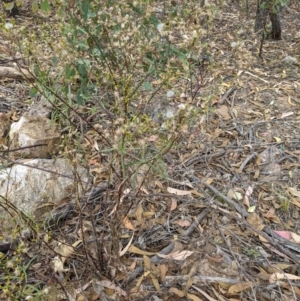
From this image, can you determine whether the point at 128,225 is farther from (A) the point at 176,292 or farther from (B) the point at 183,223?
(A) the point at 176,292

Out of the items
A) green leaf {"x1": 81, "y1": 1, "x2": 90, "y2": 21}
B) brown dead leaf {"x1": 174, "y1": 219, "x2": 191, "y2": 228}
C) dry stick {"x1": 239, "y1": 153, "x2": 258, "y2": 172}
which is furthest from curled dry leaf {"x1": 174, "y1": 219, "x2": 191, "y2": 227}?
green leaf {"x1": 81, "y1": 1, "x2": 90, "y2": 21}

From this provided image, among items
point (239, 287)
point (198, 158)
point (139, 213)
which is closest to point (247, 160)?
point (198, 158)

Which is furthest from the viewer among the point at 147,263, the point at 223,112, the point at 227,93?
the point at 227,93

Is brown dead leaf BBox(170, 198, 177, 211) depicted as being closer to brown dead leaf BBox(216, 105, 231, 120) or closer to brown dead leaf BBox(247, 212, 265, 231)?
brown dead leaf BBox(247, 212, 265, 231)

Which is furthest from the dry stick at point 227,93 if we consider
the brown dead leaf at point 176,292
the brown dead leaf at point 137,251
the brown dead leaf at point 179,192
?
the brown dead leaf at point 176,292

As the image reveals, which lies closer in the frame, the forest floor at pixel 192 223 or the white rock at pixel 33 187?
the forest floor at pixel 192 223

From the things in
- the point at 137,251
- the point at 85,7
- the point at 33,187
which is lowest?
the point at 137,251

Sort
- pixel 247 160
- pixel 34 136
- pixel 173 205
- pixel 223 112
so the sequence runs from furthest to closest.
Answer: pixel 223 112, pixel 247 160, pixel 34 136, pixel 173 205

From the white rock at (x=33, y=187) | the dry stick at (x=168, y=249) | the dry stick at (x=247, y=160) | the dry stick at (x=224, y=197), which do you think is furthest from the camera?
the dry stick at (x=247, y=160)

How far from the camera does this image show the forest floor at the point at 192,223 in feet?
4.91

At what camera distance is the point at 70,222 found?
177 cm

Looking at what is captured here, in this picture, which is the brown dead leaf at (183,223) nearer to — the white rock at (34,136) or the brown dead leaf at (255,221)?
the brown dead leaf at (255,221)

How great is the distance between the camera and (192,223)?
5.90ft

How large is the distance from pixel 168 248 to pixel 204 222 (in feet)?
0.78
